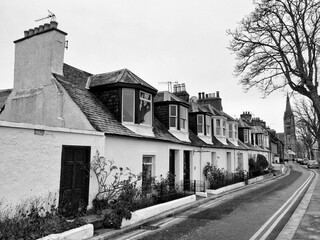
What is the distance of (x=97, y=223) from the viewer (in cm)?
841

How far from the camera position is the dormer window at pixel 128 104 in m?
13.1

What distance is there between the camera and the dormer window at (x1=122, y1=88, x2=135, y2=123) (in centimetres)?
1312

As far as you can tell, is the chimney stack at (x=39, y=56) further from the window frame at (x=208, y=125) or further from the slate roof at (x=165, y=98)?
the window frame at (x=208, y=125)

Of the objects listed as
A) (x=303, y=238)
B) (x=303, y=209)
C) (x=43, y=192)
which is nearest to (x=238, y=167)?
(x=303, y=209)

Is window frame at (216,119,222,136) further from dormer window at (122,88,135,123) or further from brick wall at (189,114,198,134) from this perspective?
dormer window at (122,88,135,123)

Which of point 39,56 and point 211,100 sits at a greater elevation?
point 211,100

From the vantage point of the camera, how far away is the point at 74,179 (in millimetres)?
9398

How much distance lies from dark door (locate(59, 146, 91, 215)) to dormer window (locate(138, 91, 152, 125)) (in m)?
4.52

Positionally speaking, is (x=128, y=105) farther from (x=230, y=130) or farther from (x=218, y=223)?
(x=230, y=130)

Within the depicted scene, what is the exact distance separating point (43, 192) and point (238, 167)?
21.9 metres

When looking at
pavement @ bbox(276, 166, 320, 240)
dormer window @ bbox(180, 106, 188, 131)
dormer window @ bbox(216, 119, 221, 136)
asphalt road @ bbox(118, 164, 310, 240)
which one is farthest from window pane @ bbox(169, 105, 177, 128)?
pavement @ bbox(276, 166, 320, 240)

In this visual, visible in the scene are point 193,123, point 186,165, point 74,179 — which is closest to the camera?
point 74,179

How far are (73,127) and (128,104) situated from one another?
313cm

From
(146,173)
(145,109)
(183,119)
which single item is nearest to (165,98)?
(183,119)
